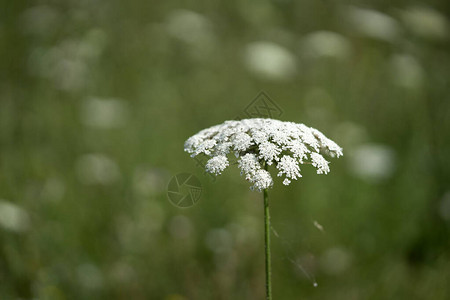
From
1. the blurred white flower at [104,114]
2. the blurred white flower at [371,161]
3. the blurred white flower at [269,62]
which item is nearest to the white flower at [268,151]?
the blurred white flower at [371,161]

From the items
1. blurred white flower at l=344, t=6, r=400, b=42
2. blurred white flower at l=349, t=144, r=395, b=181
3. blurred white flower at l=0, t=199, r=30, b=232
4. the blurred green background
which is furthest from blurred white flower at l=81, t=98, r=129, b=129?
blurred white flower at l=344, t=6, r=400, b=42

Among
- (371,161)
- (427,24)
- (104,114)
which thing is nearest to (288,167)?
(371,161)

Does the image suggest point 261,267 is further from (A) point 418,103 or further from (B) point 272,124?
(A) point 418,103

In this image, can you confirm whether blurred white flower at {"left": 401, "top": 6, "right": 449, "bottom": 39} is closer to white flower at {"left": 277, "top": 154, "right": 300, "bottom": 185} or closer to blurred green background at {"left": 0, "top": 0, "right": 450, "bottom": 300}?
blurred green background at {"left": 0, "top": 0, "right": 450, "bottom": 300}

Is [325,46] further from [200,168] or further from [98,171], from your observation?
[98,171]

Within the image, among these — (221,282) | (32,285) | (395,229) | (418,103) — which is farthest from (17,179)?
(418,103)

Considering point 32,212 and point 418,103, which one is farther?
point 418,103
